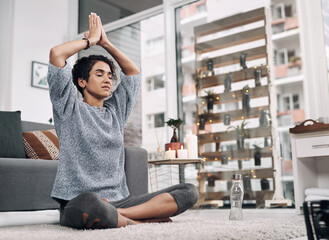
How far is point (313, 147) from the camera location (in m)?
2.82

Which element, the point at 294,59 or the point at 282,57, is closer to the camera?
the point at 294,59

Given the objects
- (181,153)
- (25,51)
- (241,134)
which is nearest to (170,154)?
(181,153)

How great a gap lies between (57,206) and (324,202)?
1866 millimetres

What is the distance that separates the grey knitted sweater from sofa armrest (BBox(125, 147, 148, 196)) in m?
0.42

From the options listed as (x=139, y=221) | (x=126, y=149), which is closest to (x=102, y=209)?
(x=139, y=221)

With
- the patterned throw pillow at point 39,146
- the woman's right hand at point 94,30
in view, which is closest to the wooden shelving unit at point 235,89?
the patterned throw pillow at point 39,146

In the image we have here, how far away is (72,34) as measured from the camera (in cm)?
544

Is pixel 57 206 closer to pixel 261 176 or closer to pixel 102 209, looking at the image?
pixel 102 209

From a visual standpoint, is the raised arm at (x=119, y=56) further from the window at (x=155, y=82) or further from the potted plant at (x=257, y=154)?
the window at (x=155, y=82)

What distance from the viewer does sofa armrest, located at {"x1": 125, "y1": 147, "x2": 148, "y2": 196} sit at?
233 centimetres

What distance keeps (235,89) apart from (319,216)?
3173 mm

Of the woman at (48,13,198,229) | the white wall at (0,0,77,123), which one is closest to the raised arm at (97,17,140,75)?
the woman at (48,13,198,229)

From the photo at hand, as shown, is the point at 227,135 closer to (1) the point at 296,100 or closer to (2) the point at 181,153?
(1) the point at 296,100

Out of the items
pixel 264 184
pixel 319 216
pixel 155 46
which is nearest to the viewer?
pixel 319 216
